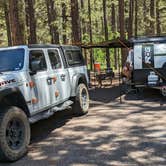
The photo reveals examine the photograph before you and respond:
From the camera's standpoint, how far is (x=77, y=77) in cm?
1102

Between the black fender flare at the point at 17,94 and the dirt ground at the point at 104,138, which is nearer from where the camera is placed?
the dirt ground at the point at 104,138

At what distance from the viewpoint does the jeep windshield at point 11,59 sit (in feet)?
27.2

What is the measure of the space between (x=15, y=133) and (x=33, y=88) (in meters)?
1.26

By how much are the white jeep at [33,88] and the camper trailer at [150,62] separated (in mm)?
2883

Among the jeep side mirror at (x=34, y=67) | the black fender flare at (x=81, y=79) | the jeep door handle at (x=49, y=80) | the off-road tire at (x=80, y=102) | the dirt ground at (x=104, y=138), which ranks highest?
the jeep side mirror at (x=34, y=67)

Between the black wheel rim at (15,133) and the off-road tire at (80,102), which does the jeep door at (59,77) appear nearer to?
the off-road tire at (80,102)

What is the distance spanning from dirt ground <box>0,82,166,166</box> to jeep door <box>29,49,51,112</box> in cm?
79

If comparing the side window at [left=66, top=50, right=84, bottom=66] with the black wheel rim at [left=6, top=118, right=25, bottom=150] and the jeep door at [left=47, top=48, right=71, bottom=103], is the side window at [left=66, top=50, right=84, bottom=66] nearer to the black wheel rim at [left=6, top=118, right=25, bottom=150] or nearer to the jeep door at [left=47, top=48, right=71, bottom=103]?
the jeep door at [left=47, top=48, right=71, bottom=103]

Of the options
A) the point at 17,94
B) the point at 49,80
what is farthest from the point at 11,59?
the point at 17,94

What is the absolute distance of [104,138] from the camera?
8.34 m

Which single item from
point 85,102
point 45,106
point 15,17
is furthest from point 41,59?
point 15,17

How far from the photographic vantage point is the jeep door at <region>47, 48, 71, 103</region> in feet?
31.4

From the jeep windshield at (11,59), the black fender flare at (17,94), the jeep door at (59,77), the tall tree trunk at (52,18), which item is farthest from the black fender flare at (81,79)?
the tall tree trunk at (52,18)

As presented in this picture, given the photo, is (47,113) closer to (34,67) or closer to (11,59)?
(34,67)
